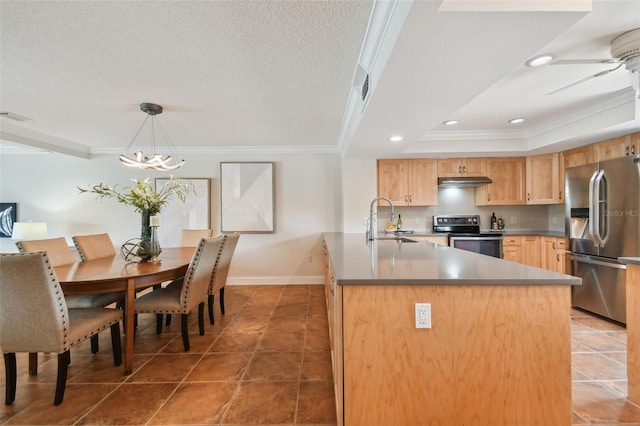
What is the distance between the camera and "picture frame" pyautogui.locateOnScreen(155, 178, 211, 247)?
4.50m

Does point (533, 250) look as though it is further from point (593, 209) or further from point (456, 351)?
point (456, 351)

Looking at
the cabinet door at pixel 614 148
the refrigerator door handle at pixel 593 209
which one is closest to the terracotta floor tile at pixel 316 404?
the refrigerator door handle at pixel 593 209

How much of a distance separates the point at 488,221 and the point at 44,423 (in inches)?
210

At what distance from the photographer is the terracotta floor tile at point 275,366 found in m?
2.02

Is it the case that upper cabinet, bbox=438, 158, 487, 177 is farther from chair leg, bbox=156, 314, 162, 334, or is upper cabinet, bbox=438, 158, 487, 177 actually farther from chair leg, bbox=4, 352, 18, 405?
chair leg, bbox=4, 352, 18, 405

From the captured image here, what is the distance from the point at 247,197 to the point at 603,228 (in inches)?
176

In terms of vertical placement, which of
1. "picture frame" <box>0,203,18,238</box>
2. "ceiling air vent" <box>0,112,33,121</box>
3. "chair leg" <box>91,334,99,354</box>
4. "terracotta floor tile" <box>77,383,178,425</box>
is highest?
"ceiling air vent" <box>0,112,33,121</box>

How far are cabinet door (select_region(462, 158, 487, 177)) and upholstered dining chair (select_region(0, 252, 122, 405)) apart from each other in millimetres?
4705

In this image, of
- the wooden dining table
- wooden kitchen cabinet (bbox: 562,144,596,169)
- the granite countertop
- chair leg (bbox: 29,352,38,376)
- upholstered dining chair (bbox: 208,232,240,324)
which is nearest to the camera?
the granite countertop

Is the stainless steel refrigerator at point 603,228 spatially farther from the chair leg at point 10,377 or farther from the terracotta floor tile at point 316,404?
the chair leg at point 10,377

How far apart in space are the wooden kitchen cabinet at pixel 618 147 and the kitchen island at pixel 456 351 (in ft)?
9.31

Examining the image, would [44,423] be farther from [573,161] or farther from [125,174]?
[573,161]

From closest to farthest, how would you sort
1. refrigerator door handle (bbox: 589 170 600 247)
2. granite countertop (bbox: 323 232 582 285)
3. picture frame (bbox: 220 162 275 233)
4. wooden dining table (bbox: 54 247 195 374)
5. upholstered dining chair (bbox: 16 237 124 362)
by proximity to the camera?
granite countertop (bbox: 323 232 582 285) → wooden dining table (bbox: 54 247 195 374) → upholstered dining chair (bbox: 16 237 124 362) → refrigerator door handle (bbox: 589 170 600 247) → picture frame (bbox: 220 162 275 233)

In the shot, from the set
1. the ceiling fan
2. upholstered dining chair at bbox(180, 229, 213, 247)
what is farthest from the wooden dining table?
the ceiling fan
